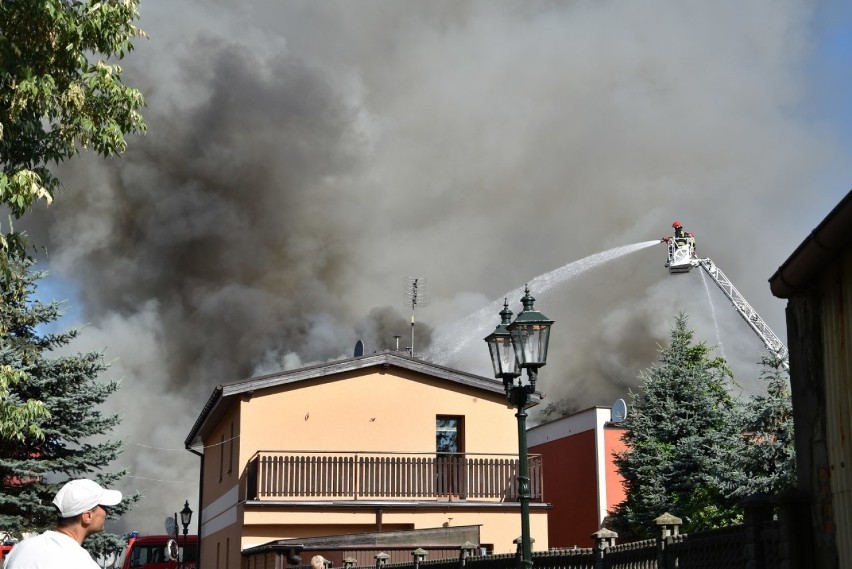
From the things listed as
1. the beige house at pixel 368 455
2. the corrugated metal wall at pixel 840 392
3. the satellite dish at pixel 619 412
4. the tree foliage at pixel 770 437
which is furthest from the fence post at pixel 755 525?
the satellite dish at pixel 619 412

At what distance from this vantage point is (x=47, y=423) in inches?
1001

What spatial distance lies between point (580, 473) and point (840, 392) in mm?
28270

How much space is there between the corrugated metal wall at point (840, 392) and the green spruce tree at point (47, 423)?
65.2ft

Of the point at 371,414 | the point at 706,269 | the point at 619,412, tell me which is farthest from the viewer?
the point at 706,269

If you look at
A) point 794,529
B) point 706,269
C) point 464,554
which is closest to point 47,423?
point 464,554

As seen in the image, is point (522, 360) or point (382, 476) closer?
point (522, 360)

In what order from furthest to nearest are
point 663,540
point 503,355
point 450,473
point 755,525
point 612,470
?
point 612,470
point 450,473
point 503,355
point 663,540
point 755,525

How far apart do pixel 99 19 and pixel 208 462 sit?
25.7 meters

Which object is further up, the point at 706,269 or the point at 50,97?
the point at 706,269

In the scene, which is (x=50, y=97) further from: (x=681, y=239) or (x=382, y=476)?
(x=681, y=239)

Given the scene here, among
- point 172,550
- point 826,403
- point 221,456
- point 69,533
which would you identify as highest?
point 221,456

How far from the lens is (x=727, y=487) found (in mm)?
25641

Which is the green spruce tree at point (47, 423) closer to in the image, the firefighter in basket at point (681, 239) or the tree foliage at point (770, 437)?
the tree foliage at point (770, 437)

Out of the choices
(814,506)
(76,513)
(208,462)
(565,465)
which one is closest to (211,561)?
(208,462)
